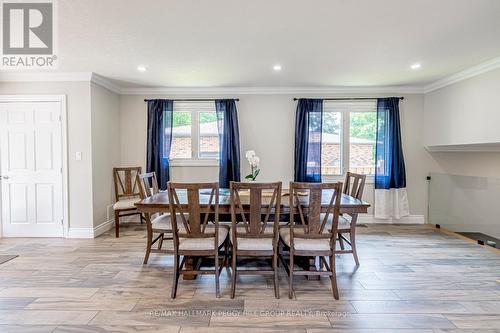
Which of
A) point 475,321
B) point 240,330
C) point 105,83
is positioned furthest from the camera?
point 105,83

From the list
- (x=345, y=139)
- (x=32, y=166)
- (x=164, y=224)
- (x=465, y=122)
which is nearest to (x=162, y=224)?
(x=164, y=224)

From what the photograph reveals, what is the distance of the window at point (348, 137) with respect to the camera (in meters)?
5.11

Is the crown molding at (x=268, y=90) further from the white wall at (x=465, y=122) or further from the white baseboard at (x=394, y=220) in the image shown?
the white baseboard at (x=394, y=220)

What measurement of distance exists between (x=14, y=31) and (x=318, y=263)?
12.9 feet

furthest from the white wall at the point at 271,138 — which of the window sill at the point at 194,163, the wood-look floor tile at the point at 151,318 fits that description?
the wood-look floor tile at the point at 151,318

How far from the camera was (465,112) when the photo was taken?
4.12 metres

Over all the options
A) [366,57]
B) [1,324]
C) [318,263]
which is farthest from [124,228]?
[366,57]

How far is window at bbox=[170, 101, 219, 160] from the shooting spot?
5.15 metres

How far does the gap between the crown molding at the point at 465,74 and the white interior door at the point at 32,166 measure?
5.97 metres

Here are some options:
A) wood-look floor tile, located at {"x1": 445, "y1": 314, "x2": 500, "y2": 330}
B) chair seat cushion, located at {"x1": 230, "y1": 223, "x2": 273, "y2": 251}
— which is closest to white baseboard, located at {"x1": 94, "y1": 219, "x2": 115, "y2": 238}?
chair seat cushion, located at {"x1": 230, "y1": 223, "x2": 273, "y2": 251}

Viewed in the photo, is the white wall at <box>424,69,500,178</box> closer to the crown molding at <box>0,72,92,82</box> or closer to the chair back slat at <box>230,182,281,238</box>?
the chair back slat at <box>230,182,281,238</box>

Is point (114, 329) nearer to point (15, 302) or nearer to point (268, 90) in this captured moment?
point (15, 302)

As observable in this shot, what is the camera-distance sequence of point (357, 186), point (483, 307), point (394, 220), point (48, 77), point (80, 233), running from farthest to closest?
point (394, 220) → point (80, 233) → point (48, 77) → point (357, 186) → point (483, 307)
